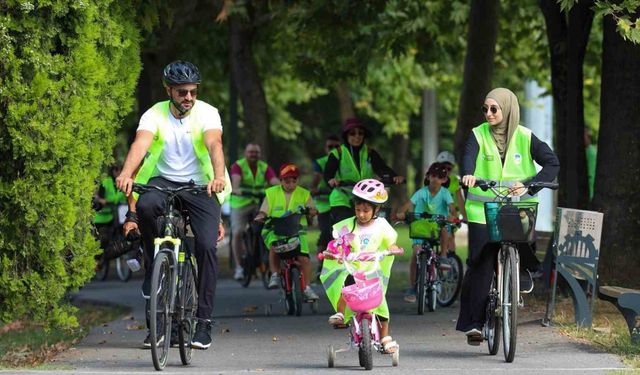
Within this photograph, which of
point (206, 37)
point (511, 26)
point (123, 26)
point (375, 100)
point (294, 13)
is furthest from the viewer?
point (375, 100)

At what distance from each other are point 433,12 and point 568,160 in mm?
9075

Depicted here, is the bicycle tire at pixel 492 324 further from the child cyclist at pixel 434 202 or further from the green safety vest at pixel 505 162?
the child cyclist at pixel 434 202

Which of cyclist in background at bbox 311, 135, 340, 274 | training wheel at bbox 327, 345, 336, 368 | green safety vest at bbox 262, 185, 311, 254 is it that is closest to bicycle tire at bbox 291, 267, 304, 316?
green safety vest at bbox 262, 185, 311, 254

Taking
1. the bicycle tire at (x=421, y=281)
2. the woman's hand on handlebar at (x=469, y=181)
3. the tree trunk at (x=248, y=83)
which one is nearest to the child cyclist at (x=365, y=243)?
the woman's hand on handlebar at (x=469, y=181)

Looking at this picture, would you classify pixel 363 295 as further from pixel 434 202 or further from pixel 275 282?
pixel 434 202

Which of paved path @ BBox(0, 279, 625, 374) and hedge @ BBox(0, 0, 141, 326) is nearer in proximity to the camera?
paved path @ BBox(0, 279, 625, 374)

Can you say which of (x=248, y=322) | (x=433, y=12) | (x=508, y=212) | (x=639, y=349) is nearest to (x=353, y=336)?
(x=508, y=212)

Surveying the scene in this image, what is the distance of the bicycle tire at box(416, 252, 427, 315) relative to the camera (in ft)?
48.2

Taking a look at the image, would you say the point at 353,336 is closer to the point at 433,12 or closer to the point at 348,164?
the point at 348,164

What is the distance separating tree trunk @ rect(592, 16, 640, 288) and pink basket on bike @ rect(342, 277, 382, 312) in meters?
4.93

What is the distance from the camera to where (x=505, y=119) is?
35.5 ft

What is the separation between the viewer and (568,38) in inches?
622

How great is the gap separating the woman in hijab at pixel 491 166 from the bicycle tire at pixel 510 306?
359 millimetres

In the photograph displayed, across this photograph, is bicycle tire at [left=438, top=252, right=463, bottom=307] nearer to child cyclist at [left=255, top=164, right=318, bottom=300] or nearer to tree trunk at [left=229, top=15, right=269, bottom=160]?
child cyclist at [left=255, top=164, right=318, bottom=300]
